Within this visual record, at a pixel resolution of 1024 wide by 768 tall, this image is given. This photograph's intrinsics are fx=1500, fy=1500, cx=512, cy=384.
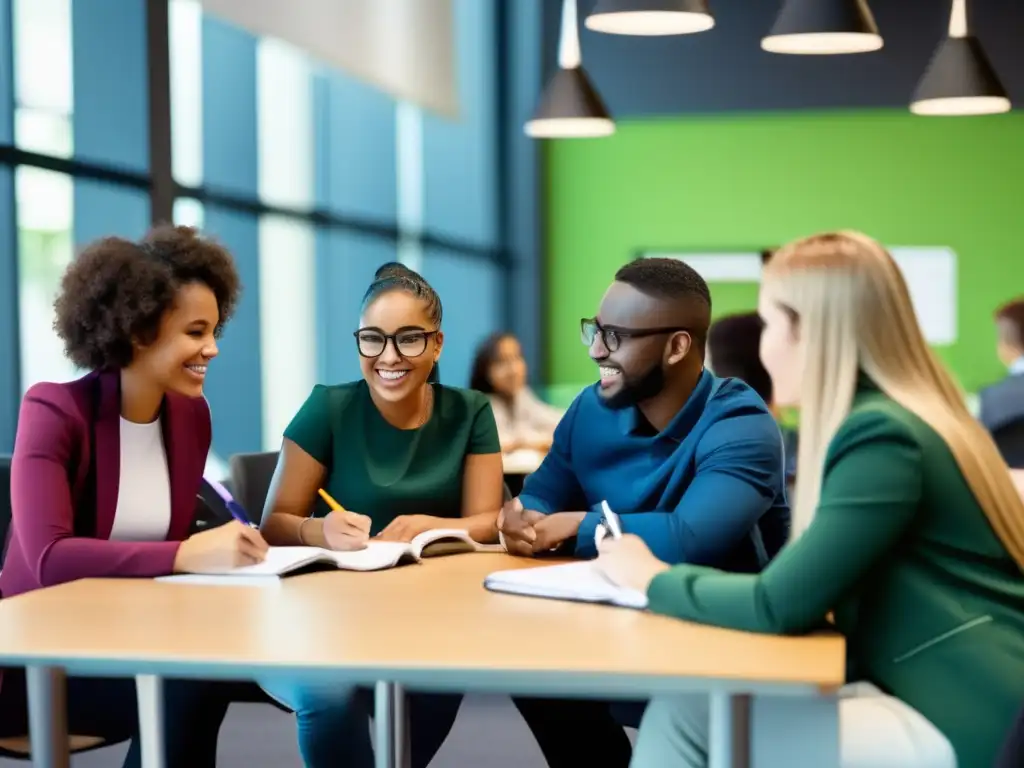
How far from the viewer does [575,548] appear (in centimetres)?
273

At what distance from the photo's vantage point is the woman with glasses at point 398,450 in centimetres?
289

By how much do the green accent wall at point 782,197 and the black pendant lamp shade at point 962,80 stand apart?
3284 millimetres

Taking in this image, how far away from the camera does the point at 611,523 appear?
8.04ft

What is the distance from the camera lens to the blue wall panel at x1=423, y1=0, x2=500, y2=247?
8.92 meters

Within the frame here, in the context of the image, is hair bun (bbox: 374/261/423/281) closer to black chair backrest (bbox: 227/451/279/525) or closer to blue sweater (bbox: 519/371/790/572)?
blue sweater (bbox: 519/371/790/572)

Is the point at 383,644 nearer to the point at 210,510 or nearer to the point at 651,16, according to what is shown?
the point at 210,510

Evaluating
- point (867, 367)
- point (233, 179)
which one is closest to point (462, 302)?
point (233, 179)

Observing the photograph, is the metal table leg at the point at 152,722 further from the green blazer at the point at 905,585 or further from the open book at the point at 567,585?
the green blazer at the point at 905,585

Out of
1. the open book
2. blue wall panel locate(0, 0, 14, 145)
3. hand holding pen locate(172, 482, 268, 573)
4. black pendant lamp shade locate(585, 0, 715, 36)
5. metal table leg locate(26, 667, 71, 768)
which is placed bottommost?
metal table leg locate(26, 667, 71, 768)

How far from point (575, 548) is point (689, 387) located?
1.18 ft

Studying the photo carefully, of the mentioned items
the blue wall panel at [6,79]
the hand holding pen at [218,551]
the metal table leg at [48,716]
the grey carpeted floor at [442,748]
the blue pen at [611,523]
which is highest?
the blue wall panel at [6,79]

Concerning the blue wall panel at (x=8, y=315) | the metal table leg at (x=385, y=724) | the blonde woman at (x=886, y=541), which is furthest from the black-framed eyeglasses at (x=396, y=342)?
the blue wall panel at (x=8, y=315)

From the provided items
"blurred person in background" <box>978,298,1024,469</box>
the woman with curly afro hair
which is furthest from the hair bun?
"blurred person in background" <box>978,298,1024,469</box>

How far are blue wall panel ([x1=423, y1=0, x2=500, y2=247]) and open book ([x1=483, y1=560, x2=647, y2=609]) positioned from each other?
20.8ft
